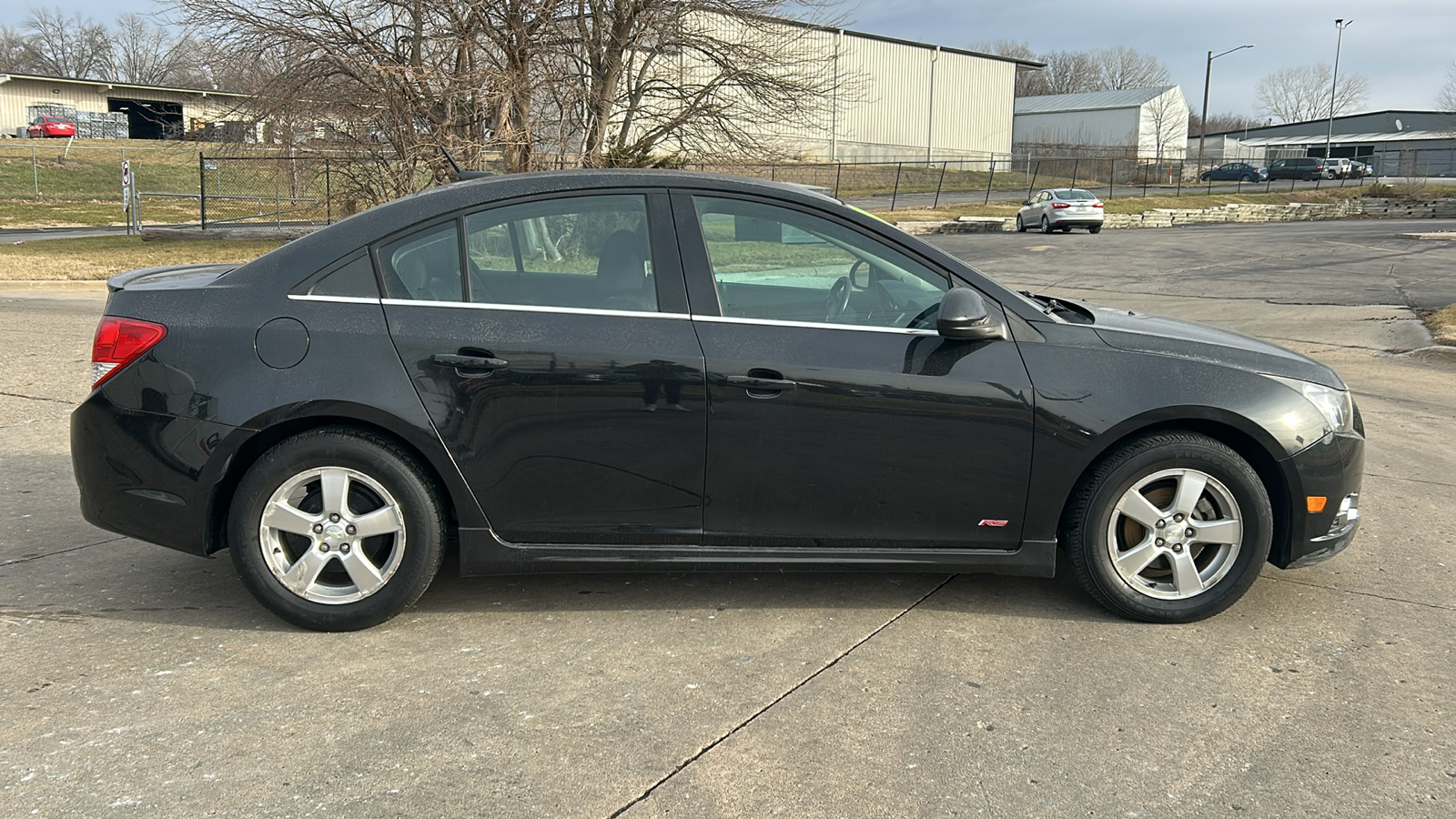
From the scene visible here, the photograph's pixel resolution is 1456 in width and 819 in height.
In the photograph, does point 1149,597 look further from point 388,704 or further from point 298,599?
point 298,599

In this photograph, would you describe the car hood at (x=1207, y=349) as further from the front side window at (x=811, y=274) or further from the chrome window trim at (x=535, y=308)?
the chrome window trim at (x=535, y=308)

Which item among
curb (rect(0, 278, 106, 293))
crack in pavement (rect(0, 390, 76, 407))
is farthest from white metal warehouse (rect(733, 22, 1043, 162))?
crack in pavement (rect(0, 390, 76, 407))

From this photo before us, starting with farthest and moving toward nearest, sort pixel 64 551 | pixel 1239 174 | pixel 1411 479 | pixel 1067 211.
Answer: pixel 1239 174 < pixel 1067 211 < pixel 1411 479 < pixel 64 551

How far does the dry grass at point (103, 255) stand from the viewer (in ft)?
59.9

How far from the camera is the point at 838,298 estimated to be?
4059 mm

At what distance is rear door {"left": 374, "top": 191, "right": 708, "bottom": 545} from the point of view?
3.88 m

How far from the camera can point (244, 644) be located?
12.8ft

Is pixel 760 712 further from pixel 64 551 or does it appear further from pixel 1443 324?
pixel 1443 324

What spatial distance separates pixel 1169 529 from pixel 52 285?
708 inches

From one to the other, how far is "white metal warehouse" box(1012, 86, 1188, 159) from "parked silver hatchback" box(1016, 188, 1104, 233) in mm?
44852

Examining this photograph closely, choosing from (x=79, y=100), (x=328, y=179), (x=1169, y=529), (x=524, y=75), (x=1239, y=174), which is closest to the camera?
(x=1169, y=529)

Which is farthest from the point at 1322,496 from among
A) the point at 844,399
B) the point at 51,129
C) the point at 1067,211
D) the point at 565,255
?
the point at 51,129

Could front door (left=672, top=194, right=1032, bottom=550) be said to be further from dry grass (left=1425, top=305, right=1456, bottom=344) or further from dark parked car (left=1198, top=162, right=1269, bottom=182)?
dark parked car (left=1198, top=162, right=1269, bottom=182)

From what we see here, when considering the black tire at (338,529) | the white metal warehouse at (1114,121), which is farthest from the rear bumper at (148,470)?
the white metal warehouse at (1114,121)
